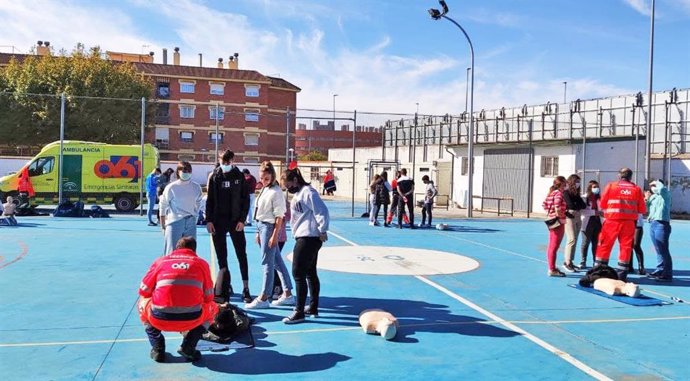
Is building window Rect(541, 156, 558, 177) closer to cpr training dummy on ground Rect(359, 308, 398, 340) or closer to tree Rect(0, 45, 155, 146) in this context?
cpr training dummy on ground Rect(359, 308, 398, 340)

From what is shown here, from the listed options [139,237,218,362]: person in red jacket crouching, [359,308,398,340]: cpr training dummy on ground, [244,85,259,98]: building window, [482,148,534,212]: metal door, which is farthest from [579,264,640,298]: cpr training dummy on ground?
[244,85,259,98]: building window

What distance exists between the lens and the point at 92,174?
23.2 m

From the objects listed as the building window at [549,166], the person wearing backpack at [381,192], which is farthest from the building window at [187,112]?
the person wearing backpack at [381,192]

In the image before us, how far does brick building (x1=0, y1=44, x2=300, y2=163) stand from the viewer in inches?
2269

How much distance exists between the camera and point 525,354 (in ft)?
19.7

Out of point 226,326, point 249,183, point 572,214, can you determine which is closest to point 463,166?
point 572,214

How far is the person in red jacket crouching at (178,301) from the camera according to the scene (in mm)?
5391

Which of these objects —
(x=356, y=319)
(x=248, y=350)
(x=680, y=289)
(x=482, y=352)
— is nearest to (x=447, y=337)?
(x=482, y=352)

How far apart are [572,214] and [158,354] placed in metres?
7.78

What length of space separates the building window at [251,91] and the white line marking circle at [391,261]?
159 ft

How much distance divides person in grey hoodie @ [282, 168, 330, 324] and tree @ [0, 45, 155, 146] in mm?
33362

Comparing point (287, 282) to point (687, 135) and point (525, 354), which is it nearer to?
point (525, 354)

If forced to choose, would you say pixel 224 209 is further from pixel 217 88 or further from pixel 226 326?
pixel 217 88

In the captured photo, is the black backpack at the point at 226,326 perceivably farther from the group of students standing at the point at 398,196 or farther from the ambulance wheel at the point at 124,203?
the ambulance wheel at the point at 124,203
